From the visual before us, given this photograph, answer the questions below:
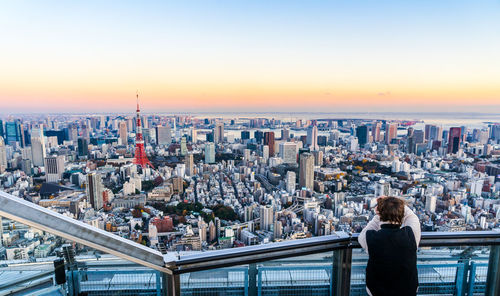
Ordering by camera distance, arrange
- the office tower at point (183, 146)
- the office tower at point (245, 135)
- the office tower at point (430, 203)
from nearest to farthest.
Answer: the office tower at point (430, 203) → the office tower at point (183, 146) → the office tower at point (245, 135)

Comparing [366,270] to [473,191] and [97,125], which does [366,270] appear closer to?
[473,191]

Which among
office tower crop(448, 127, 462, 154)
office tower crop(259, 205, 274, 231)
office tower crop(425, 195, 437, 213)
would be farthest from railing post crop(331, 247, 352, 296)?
office tower crop(448, 127, 462, 154)

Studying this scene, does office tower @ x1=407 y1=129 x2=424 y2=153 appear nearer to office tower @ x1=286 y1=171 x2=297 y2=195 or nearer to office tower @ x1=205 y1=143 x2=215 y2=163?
office tower @ x1=286 y1=171 x2=297 y2=195

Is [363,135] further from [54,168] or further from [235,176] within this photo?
[54,168]

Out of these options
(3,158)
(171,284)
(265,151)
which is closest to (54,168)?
(3,158)

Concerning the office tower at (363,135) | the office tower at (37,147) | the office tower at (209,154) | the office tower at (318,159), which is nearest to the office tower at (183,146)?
the office tower at (209,154)

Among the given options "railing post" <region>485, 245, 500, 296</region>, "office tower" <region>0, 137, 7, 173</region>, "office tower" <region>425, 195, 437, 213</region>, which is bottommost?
"office tower" <region>425, 195, 437, 213</region>

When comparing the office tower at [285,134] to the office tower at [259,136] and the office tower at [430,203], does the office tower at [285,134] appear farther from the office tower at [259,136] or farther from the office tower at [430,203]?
the office tower at [430,203]
